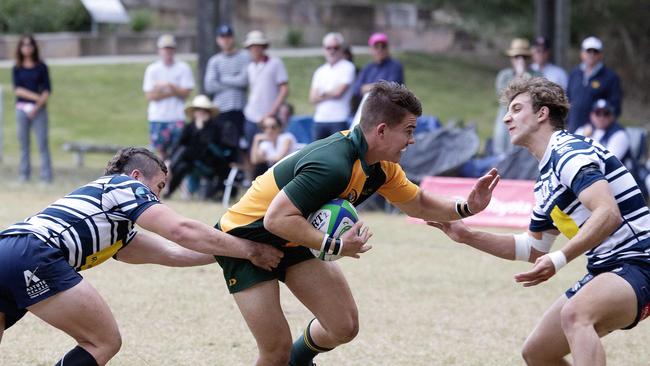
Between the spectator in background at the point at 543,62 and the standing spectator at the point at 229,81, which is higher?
the spectator in background at the point at 543,62

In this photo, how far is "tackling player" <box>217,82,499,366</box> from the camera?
16.3 ft

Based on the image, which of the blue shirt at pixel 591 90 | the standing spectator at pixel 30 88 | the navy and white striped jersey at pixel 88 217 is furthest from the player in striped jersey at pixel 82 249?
the standing spectator at pixel 30 88

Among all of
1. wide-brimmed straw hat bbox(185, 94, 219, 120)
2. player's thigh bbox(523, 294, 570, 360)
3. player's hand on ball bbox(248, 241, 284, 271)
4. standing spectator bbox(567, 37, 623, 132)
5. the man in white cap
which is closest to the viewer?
player's thigh bbox(523, 294, 570, 360)

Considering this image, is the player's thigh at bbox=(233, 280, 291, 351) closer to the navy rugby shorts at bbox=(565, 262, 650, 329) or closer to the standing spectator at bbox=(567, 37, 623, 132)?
the navy rugby shorts at bbox=(565, 262, 650, 329)

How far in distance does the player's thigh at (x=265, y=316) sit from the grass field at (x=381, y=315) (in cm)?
128

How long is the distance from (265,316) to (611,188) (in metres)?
1.76

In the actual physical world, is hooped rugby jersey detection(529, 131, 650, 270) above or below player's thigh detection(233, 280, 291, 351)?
above

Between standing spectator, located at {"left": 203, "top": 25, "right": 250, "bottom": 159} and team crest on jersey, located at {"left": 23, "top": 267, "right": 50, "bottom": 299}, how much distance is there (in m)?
9.12

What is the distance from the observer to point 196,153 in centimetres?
1355

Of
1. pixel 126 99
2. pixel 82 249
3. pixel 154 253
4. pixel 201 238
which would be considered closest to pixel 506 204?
pixel 154 253

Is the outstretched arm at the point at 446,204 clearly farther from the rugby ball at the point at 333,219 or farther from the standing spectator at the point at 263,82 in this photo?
the standing spectator at the point at 263,82

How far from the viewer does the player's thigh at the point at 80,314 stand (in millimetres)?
4902

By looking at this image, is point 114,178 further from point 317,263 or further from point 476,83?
point 476,83

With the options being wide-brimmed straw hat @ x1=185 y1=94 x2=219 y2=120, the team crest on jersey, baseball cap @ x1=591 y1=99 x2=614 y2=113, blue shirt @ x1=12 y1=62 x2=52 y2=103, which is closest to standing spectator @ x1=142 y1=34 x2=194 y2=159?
wide-brimmed straw hat @ x1=185 y1=94 x2=219 y2=120
